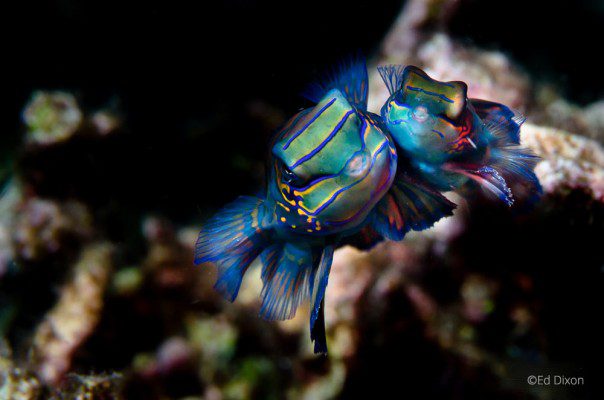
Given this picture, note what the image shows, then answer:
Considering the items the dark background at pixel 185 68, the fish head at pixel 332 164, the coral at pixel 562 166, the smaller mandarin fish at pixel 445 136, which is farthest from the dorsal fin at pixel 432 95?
the dark background at pixel 185 68

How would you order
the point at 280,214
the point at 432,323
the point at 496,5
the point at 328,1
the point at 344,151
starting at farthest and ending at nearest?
1. the point at 496,5
2. the point at 328,1
3. the point at 432,323
4. the point at 280,214
5. the point at 344,151

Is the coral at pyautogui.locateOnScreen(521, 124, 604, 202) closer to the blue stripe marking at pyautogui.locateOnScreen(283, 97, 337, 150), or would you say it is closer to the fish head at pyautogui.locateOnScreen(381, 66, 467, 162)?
the fish head at pyautogui.locateOnScreen(381, 66, 467, 162)

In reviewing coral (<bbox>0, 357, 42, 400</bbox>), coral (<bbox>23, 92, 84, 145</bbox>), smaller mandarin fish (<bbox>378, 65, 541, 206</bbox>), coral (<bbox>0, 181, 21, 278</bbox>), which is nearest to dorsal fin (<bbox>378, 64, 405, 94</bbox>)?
smaller mandarin fish (<bbox>378, 65, 541, 206</bbox>)

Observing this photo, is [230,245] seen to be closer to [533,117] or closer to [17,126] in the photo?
[533,117]

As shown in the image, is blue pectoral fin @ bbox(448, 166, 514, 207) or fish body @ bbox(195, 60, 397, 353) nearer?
fish body @ bbox(195, 60, 397, 353)

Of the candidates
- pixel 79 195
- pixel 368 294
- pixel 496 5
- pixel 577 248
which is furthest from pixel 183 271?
pixel 496 5

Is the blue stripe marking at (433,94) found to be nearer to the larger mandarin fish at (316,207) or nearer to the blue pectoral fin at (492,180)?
the larger mandarin fish at (316,207)
